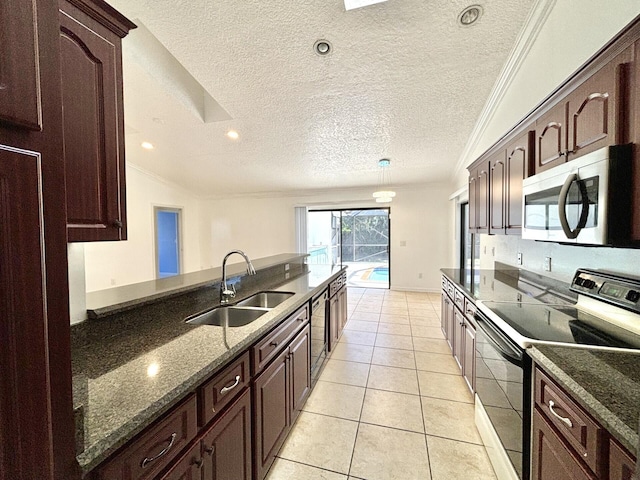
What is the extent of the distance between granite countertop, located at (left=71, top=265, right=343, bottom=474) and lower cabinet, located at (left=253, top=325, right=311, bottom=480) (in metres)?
0.29

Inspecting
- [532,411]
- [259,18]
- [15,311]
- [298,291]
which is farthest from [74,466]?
[259,18]

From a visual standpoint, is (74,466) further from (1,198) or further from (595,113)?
(595,113)

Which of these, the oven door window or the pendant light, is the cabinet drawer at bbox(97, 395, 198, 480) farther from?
the pendant light

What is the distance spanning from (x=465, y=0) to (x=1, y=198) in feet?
8.54

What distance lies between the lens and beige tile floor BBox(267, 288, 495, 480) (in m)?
1.65

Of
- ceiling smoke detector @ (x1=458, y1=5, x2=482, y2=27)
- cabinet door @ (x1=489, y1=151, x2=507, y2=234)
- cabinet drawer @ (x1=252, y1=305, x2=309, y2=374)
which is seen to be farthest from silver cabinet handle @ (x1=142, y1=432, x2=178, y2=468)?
ceiling smoke detector @ (x1=458, y1=5, x2=482, y2=27)

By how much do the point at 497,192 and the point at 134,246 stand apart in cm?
654

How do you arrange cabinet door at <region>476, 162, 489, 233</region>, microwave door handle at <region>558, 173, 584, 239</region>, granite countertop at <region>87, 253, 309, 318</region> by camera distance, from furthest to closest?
cabinet door at <region>476, 162, 489, 233</region>, granite countertop at <region>87, 253, 309, 318</region>, microwave door handle at <region>558, 173, 584, 239</region>

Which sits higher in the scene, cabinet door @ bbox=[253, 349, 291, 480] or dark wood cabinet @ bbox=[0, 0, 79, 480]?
dark wood cabinet @ bbox=[0, 0, 79, 480]

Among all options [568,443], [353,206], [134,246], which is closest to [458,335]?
[568,443]

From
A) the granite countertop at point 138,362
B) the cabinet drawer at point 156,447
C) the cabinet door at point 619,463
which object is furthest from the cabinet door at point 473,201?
the cabinet drawer at point 156,447

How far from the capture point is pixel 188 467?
951 mm

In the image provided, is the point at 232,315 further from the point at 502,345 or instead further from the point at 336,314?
the point at 502,345

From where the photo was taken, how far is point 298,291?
2336 millimetres
